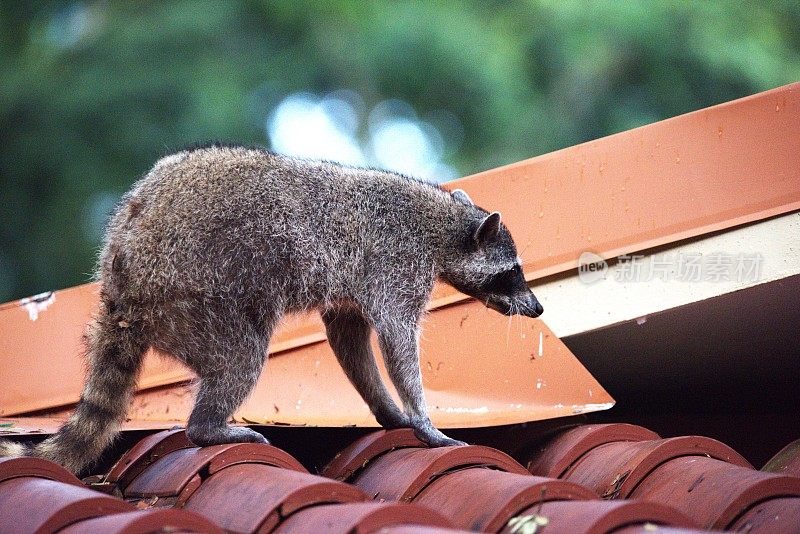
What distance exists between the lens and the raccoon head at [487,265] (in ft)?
13.6

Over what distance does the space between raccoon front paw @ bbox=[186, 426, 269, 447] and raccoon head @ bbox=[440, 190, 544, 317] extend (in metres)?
1.13

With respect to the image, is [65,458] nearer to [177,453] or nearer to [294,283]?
[177,453]

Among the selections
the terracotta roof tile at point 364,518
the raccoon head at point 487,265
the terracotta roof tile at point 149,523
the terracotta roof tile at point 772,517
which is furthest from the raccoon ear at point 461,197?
the terracotta roof tile at point 149,523

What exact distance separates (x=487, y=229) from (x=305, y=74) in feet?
31.9

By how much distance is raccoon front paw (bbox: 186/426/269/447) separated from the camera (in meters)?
3.45

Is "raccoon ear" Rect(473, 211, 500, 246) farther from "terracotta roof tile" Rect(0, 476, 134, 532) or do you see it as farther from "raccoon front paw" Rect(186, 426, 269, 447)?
"terracotta roof tile" Rect(0, 476, 134, 532)

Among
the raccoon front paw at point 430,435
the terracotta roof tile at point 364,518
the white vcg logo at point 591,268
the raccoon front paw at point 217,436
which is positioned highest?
the white vcg logo at point 591,268

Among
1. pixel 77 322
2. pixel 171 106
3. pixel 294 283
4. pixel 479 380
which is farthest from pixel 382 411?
pixel 171 106

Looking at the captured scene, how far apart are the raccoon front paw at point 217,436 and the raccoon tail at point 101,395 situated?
0.88 ft

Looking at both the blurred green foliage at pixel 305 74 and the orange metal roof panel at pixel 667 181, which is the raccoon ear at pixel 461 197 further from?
the blurred green foliage at pixel 305 74

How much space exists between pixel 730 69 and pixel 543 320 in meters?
9.58

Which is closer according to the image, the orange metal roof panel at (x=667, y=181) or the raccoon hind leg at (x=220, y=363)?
→ the raccoon hind leg at (x=220, y=363)

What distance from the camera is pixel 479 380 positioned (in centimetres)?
402

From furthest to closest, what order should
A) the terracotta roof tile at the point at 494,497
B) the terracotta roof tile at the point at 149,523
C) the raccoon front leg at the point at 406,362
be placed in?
the raccoon front leg at the point at 406,362, the terracotta roof tile at the point at 494,497, the terracotta roof tile at the point at 149,523
